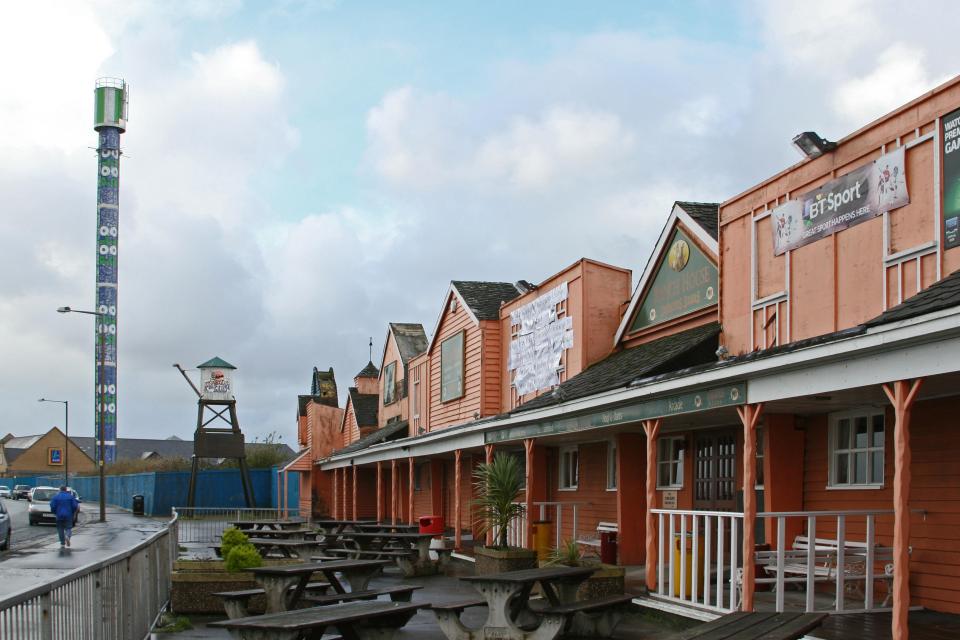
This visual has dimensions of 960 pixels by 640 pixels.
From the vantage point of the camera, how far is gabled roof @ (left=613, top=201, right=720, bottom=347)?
52.1ft

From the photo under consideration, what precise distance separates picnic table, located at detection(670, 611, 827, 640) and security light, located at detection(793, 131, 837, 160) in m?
6.43

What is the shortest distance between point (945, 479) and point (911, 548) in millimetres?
838

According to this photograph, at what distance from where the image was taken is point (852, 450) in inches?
494

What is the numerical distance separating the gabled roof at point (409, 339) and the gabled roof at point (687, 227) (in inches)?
665

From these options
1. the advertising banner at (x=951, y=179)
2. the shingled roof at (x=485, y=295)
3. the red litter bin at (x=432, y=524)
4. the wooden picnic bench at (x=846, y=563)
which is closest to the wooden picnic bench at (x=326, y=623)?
the wooden picnic bench at (x=846, y=563)

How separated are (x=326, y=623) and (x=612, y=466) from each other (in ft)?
35.7

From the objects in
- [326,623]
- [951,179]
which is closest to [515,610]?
[326,623]

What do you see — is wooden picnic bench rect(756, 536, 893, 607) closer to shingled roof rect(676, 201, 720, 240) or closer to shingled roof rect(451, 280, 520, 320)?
shingled roof rect(676, 201, 720, 240)

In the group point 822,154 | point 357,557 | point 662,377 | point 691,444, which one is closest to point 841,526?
point 662,377

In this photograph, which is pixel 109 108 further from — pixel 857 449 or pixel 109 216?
pixel 857 449

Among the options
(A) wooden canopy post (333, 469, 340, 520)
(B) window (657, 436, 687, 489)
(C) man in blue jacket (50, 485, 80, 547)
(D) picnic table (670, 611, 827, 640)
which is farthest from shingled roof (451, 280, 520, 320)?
(A) wooden canopy post (333, 469, 340, 520)

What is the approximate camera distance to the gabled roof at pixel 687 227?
15891 millimetres

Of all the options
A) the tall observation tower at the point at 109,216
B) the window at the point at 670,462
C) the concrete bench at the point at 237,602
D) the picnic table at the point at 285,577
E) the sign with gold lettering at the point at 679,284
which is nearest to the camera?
the picnic table at the point at 285,577

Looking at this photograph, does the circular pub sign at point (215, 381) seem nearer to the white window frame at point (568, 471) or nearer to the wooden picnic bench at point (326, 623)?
the white window frame at point (568, 471)
